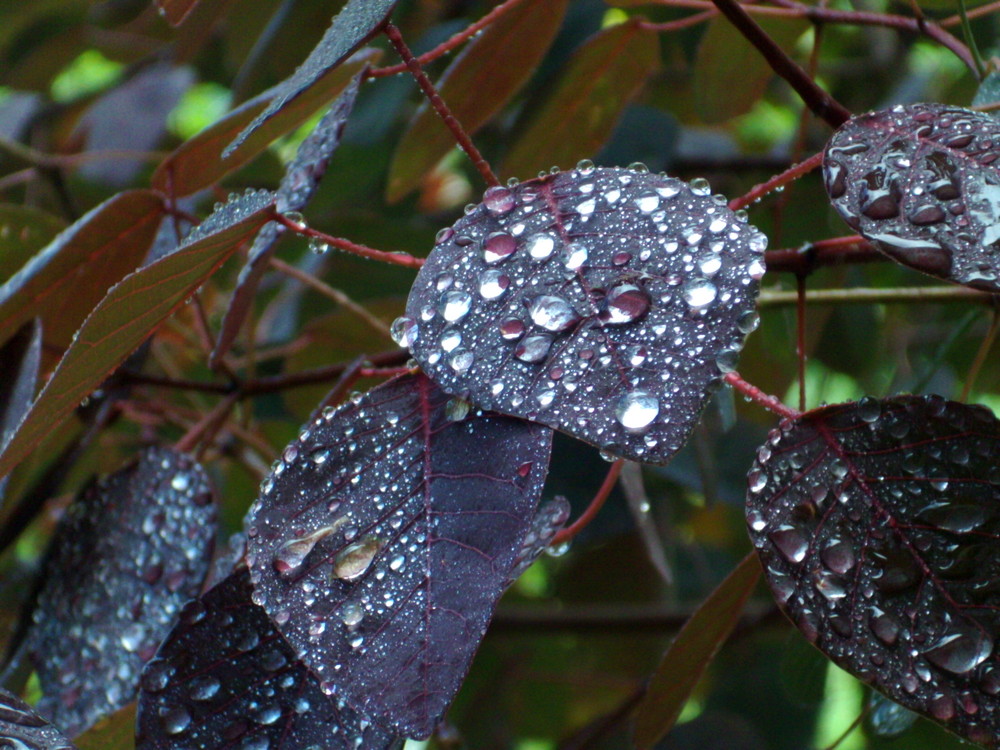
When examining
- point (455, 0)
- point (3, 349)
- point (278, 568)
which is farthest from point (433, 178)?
point (278, 568)

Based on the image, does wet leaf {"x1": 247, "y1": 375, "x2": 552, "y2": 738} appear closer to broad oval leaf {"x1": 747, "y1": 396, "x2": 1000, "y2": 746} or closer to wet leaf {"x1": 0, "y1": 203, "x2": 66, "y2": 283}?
broad oval leaf {"x1": 747, "y1": 396, "x2": 1000, "y2": 746}

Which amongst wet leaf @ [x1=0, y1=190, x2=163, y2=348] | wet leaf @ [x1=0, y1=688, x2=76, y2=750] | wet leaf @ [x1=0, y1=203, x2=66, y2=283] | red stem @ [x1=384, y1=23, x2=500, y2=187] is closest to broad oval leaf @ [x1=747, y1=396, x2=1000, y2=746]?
red stem @ [x1=384, y1=23, x2=500, y2=187]

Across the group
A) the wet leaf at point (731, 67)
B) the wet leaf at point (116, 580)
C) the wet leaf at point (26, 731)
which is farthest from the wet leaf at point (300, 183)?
the wet leaf at point (731, 67)

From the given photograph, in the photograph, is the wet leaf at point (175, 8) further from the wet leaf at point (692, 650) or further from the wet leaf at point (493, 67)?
the wet leaf at point (692, 650)

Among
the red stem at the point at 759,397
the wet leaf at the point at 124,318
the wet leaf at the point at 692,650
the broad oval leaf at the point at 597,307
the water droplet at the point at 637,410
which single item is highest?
the wet leaf at the point at 124,318

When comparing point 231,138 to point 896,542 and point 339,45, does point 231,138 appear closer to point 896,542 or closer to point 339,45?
point 339,45
